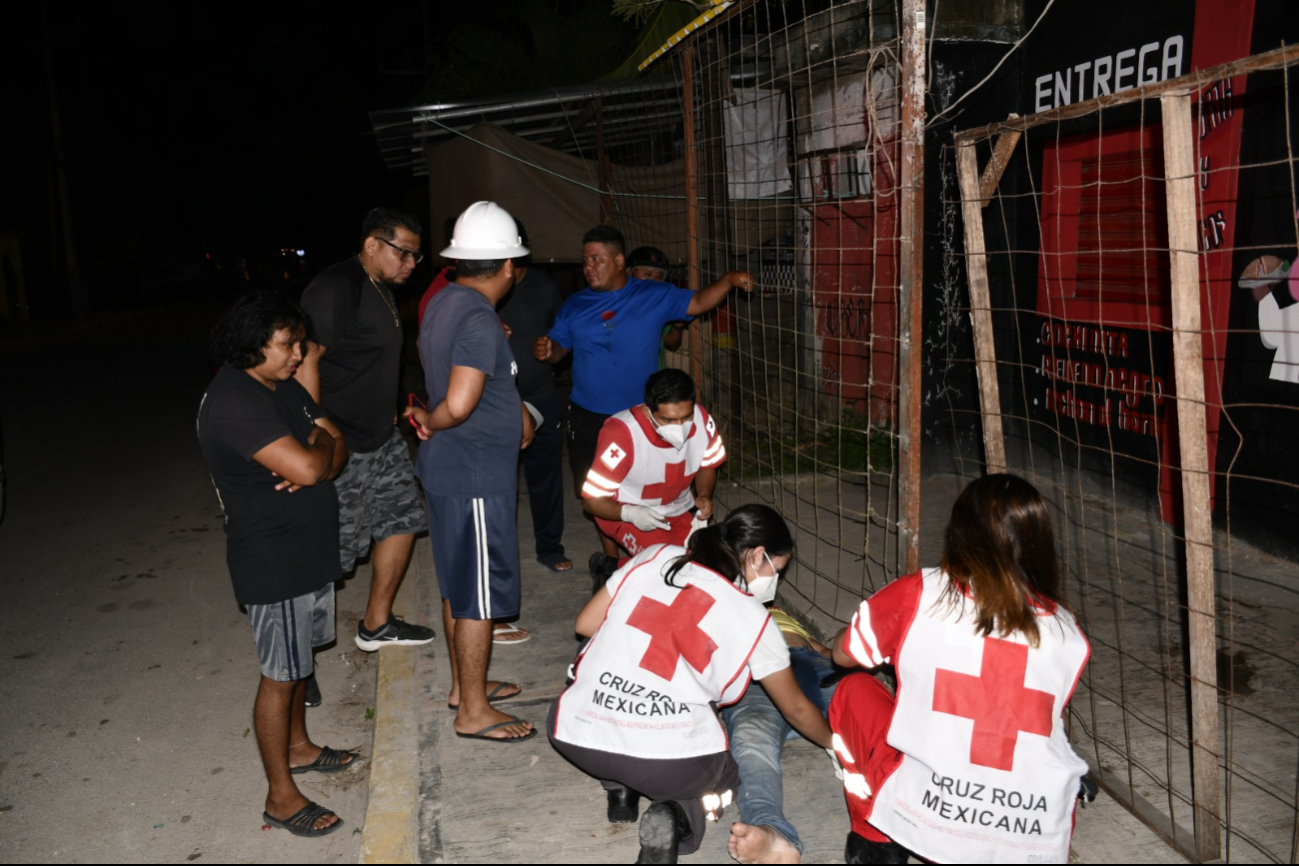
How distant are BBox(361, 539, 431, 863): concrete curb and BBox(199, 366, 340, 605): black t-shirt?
820 mm

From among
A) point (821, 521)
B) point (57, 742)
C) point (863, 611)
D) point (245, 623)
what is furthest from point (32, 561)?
point (863, 611)

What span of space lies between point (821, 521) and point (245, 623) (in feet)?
11.7

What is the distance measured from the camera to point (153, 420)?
11445 mm

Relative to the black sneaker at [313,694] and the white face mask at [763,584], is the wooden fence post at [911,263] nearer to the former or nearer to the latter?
the white face mask at [763,584]

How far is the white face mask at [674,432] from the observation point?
4121mm

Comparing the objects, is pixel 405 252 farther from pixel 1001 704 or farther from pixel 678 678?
pixel 1001 704

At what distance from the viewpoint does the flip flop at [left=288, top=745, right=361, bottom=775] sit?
12.1 ft

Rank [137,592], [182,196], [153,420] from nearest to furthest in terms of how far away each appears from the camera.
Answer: [137,592]
[153,420]
[182,196]

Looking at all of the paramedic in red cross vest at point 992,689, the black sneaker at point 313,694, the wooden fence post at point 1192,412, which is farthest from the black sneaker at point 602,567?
the wooden fence post at point 1192,412

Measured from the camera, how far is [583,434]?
5.16 meters

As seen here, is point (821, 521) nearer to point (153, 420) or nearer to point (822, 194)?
point (822, 194)

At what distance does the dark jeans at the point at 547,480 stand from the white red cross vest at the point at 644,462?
1.11 meters

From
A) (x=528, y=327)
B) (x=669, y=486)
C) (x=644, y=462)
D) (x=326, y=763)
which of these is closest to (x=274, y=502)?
(x=326, y=763)

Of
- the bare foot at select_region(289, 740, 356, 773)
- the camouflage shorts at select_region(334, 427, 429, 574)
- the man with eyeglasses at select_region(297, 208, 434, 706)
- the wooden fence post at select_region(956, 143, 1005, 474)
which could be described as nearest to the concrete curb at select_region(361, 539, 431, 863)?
the bare foot at select_region(289, 740, 356, 773)
